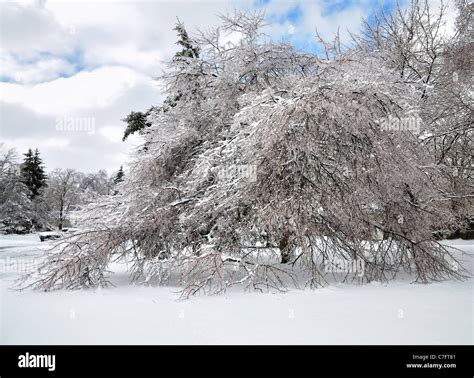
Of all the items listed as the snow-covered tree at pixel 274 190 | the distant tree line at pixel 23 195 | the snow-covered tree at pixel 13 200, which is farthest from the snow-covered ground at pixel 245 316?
the snow-covered tree at pixel 13 200

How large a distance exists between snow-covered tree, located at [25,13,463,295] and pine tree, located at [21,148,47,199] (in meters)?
36.0

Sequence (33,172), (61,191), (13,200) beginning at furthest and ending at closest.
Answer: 1. (61,191)
2. (33,172)
3. (13,200)

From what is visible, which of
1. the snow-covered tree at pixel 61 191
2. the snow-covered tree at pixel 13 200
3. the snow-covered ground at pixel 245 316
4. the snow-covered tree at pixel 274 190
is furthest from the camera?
the snow-covered tree at pixel 61 191

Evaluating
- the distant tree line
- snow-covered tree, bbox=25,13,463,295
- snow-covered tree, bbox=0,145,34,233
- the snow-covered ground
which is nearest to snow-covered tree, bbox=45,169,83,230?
the distant tree line

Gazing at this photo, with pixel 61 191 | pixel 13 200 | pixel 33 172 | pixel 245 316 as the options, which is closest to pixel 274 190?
pixel 245 316

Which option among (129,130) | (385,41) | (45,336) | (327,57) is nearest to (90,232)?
(45,336)

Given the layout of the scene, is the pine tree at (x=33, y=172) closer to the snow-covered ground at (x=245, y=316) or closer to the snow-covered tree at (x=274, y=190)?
the snow-covered tree at (x=274, y=190)

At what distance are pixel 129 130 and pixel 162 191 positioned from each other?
31.3 ft

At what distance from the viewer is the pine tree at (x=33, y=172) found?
40906 millimetres

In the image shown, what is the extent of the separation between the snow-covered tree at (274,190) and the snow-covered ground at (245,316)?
689 mm

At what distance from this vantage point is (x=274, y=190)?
7156mm

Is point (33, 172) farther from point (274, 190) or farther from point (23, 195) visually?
point (274, 190)

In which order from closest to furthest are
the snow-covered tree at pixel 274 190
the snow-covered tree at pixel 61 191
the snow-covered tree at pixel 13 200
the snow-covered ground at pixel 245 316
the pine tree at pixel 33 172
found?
the snow-covered ground at pixel 245 316
the snow-covered tree at pixel 274 190
the snow-covered tree at pixel 13 200
the pine tree at pixel 33 172
the snow-covered tree at pixel 61 191

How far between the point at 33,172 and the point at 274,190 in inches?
1635
